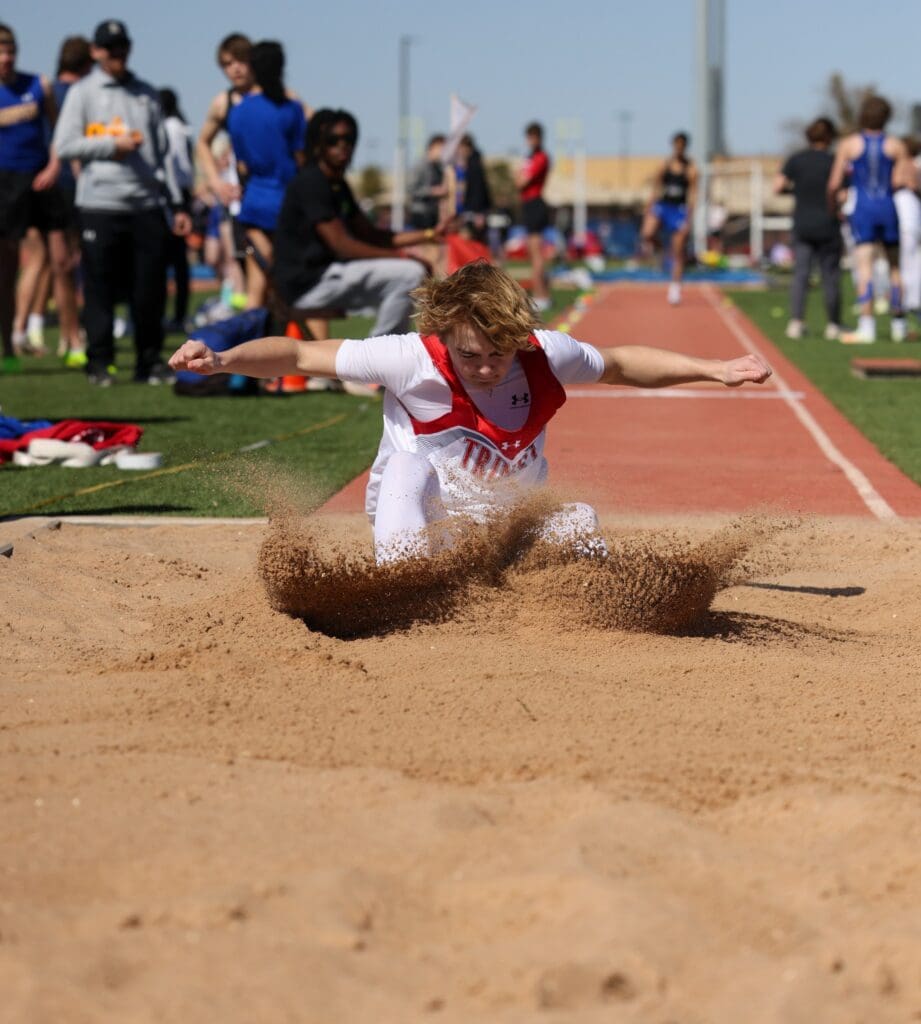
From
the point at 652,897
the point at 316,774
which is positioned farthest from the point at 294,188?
the point at 652,897

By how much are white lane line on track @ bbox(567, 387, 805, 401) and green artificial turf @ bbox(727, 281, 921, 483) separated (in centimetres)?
32

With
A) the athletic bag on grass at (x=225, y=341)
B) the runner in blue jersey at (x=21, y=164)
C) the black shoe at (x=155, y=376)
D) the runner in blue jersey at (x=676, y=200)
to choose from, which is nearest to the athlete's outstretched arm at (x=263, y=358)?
the athletic bag on grass at (x=225, y=341)

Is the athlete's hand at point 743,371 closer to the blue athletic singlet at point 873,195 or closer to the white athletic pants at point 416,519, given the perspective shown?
the white athletic pants at point 416,519

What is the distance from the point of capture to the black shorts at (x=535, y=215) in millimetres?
20250

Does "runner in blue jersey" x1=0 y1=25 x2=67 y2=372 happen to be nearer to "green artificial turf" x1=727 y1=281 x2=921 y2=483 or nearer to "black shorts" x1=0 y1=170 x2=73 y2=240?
"black shorts" x1=0 y1=170 x2=73 y2=240

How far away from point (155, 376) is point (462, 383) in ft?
23.7

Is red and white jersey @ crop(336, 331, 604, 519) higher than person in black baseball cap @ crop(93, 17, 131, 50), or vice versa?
person in black baseball cap @ crop(93, 17, 131, 50)

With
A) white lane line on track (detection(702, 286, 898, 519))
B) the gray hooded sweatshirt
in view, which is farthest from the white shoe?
the gray hooded sweatshirt

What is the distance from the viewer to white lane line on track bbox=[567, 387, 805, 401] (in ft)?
35.8

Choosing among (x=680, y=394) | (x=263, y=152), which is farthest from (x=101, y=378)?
(x=680, y=394)

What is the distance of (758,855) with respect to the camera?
9.32 ft

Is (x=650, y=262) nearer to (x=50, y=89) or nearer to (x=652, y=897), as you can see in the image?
(x=50, y=89)

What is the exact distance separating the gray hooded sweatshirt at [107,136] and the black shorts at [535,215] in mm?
9724

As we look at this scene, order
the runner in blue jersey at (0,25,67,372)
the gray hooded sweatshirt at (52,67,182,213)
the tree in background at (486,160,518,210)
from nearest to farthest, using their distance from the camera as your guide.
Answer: the gray hooded sweatshirt at (52,67,182,213), the runner in blue jersey at (0,25,67,372), the tree in background at (486,160,518,210)
